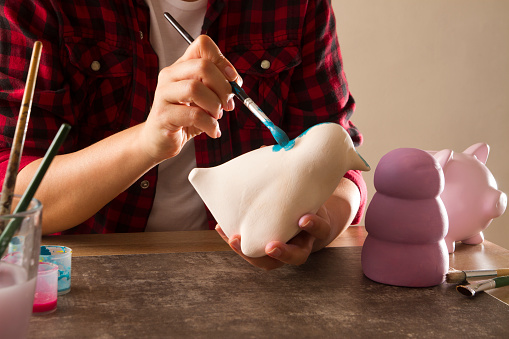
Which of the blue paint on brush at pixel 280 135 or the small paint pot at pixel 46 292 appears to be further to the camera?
the blue paint on brush at pixel 280 135

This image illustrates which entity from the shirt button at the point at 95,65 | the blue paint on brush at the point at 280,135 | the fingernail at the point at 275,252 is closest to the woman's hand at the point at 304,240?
the fingernail at the point at 275,252

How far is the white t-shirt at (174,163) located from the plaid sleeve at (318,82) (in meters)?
0.26

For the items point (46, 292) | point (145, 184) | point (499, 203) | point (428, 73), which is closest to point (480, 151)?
point (499, 203)

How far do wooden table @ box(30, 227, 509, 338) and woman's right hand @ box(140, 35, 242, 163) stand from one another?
0.21 meters

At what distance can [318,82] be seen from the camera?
1.25 m

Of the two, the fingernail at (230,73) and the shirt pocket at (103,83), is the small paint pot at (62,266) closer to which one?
the fingernail at (230,73)

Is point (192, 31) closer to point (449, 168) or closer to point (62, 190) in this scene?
point (62, 190)

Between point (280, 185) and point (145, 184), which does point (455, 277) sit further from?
point (145, 184)

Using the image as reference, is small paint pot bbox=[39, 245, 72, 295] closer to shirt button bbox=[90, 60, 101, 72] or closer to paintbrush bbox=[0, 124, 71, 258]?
paintbrush bbox=[0, 124, 71, 258]

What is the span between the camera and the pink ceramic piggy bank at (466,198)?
0.93m

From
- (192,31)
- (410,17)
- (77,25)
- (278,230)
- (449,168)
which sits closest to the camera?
(278,230)

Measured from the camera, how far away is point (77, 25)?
1118 millimetres

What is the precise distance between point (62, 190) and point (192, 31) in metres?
0.50

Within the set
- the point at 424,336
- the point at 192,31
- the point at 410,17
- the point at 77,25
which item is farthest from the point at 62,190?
the point at 410,17
